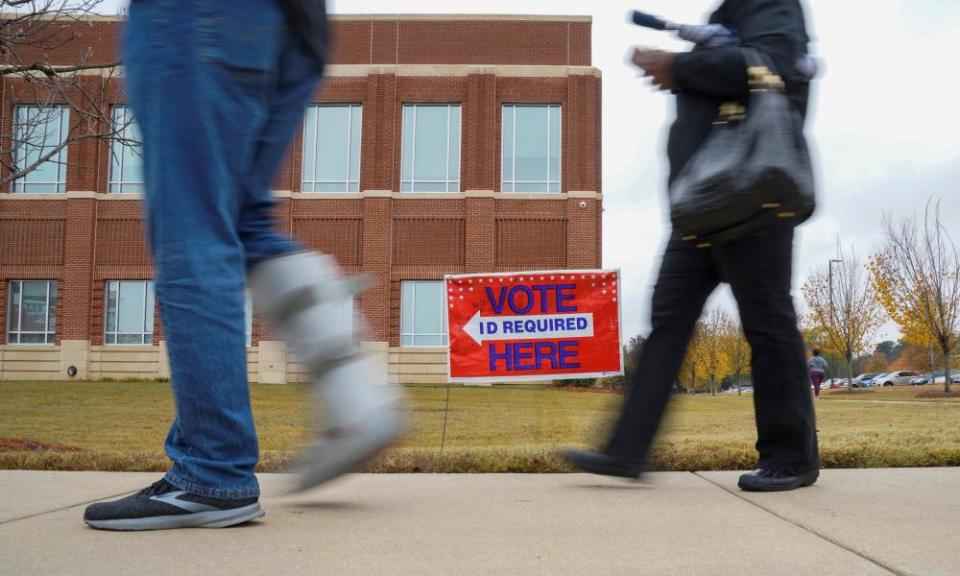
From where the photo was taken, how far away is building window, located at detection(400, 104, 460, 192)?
2791 cm

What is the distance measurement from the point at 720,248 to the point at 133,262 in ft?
92.7

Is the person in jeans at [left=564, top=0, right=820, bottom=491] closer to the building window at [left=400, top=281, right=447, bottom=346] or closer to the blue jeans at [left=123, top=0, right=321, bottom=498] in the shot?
the blue jeans at [left=123, top=0, right=321, bottom=498]

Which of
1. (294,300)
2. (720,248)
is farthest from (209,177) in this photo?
(720,248)

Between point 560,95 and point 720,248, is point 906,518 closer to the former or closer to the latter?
point 720,248

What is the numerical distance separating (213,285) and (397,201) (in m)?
26.1

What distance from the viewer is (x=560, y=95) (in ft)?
91.9

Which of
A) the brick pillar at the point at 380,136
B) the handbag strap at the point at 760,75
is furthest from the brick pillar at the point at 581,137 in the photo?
the handbag strap at the point at 760,75

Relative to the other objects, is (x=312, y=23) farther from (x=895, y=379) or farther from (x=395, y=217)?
(x=895, y=379)

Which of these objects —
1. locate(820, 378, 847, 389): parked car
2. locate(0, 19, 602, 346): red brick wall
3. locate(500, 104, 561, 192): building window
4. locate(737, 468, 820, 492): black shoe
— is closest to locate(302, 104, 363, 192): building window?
locate(0, 19, 602, 346): red brick wall

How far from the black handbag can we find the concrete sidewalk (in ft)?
2.58

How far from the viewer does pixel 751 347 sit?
265 centimetres

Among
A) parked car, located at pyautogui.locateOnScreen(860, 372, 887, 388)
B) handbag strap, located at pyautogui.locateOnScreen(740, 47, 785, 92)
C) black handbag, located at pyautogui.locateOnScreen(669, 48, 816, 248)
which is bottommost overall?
parked car, located at pyautogui.locateOnScreen(860, 372, 887, 388)

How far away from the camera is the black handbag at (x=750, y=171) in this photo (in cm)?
222

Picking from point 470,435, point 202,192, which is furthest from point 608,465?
point 470,435
